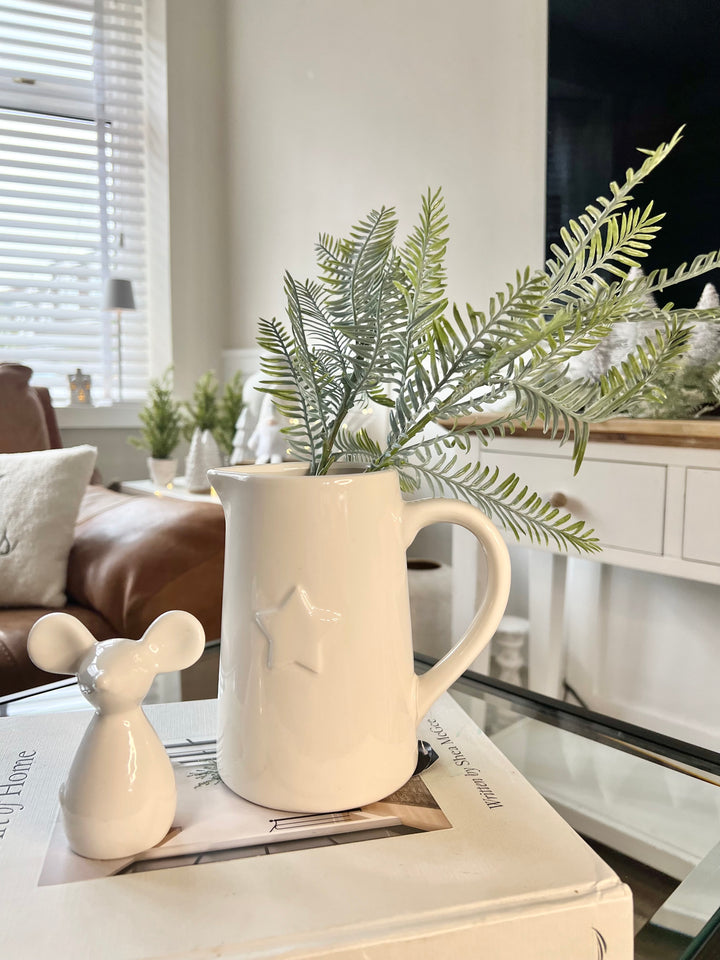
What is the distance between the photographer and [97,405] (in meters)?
3.02

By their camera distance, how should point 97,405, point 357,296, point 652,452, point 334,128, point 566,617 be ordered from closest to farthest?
1. point 357,296
2. point 652,452
3. point 566,617
4. point 334,128
5. point 97,405

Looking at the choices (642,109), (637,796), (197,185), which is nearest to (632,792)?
(637,796)

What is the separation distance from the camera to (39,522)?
1.44 m

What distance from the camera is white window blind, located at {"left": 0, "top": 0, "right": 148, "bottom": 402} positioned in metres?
2.89

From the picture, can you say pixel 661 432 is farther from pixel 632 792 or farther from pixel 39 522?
pixel 39 522

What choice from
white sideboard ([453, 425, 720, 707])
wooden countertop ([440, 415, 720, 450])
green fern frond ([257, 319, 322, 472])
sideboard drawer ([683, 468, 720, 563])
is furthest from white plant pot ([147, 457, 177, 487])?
green fern frond ([257, 319, 322, 472])

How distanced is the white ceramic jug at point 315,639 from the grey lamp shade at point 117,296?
2.50 meters

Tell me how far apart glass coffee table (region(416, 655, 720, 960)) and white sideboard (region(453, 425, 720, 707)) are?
1.42 ft

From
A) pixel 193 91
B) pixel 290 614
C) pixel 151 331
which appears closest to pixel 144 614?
pixel 290 614

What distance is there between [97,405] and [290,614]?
111 inches

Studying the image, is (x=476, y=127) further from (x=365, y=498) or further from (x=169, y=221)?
(x=365, y=498)

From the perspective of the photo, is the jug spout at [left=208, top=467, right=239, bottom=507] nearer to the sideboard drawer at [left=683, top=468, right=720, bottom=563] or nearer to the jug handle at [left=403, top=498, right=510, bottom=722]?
the jug handle at [left=403, top=498, right=510, bottom=722]

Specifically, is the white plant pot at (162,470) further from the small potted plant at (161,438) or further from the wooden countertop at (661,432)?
the wooden countertop at (661,432)

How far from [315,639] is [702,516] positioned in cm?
81
